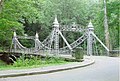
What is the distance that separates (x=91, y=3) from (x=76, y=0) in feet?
15.7

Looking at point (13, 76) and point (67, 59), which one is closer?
point (13, 76)

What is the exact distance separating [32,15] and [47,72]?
52.7 ft

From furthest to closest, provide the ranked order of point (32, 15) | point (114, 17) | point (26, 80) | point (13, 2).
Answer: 1. point (114, 17)
2. point (32, 15)
3. point (13, 2)
4. point (26, 80)

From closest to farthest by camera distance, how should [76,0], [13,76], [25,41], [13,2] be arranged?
[13,76] < [13,2] < [76,0] < [25,41]

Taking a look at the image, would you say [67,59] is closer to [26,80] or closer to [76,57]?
[76,57]

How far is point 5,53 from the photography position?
120 ft

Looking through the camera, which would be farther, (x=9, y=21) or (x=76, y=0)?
(x=76, y=0)

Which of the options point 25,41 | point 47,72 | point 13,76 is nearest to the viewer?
point 13,76

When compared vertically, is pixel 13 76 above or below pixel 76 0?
below

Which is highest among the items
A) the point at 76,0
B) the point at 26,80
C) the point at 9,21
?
the point at 76,0

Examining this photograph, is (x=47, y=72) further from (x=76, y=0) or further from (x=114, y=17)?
(x=76, y=0)

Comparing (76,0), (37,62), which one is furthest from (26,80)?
(76,0)

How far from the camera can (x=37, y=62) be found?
1659 centimetres

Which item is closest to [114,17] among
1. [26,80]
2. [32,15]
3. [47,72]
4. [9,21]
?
[32,15]
